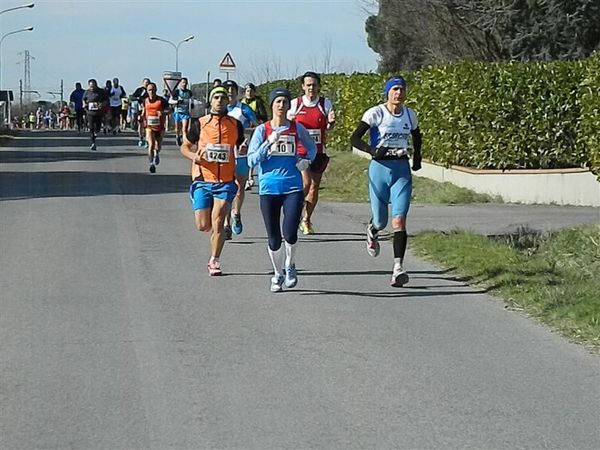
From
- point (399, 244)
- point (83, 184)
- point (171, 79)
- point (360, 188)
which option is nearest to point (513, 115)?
point (360, 188)

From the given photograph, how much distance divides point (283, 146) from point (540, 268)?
9.89 ft

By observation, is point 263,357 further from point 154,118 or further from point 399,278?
point 154,118

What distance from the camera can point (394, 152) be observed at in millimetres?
10812

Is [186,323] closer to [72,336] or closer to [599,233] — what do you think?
[72,336]

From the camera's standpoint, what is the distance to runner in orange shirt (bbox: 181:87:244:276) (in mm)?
11195

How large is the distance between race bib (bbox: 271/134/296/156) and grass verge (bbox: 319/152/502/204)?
8657 mm

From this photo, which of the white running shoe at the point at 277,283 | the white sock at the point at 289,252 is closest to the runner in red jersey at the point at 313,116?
the white sock at the point at 289,252

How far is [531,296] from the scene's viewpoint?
33.1ft

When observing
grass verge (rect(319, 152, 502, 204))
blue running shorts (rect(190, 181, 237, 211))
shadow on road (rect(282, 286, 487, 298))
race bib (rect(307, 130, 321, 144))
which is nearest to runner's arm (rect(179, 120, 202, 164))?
blue running shorts (rect(190, 181, 237, 211))

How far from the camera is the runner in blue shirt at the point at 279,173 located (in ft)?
34.1

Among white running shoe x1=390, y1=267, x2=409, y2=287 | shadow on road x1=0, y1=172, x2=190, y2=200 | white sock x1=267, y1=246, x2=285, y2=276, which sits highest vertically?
white sock x1=267, y1=246, x2=285, y2=276

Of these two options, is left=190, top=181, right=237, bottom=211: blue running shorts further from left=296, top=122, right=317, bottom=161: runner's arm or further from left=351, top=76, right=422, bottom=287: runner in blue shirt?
left=351, top=76, right=422, bottom=287: runner in blue shirt

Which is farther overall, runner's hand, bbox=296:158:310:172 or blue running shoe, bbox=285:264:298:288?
blue running shoe, bbox=285:264:298:288

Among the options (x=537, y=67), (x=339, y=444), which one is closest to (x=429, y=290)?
(x=339, y=444)
